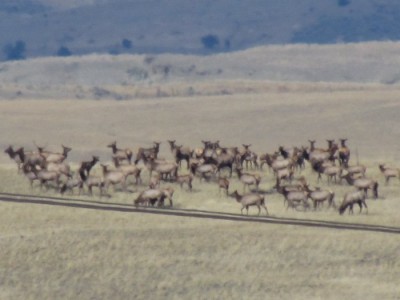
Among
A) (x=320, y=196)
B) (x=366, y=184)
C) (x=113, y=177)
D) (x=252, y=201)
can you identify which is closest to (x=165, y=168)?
(x=113, y=177)

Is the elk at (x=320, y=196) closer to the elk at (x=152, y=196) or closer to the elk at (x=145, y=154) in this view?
the elk at (x=152, y=196)

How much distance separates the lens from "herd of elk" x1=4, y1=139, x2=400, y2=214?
216 ft

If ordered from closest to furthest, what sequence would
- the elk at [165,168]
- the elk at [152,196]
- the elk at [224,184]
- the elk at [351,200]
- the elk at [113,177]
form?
the elk at [351,200]
the elk at [152,196]
the elk at [224,184]
the elk at [113,177]
the elk at [165,168]

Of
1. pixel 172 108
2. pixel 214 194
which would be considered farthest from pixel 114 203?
pixel 172 108

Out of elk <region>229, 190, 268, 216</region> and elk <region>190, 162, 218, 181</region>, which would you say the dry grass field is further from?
elk <region>229, 190, 268, 216</region>

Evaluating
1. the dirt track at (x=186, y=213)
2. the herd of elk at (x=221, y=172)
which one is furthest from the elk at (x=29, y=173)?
the dirt track at (x=186, y=213)

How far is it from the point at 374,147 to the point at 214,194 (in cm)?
5412

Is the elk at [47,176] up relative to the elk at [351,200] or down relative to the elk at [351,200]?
up

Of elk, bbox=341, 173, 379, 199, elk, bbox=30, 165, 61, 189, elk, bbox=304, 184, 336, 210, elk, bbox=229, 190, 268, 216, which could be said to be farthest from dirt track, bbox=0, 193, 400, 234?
elk, bbox=341, 173, 379, 199

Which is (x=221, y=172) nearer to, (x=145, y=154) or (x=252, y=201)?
(x=145, y=154)

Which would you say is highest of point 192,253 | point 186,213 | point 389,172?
point 389,172

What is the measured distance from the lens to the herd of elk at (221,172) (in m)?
65.8

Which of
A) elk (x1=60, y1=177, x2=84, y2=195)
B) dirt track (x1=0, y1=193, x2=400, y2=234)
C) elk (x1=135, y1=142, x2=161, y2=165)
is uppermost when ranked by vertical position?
elk (x1=135, y1=142, x2=161, y2=165)

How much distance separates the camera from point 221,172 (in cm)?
7569
